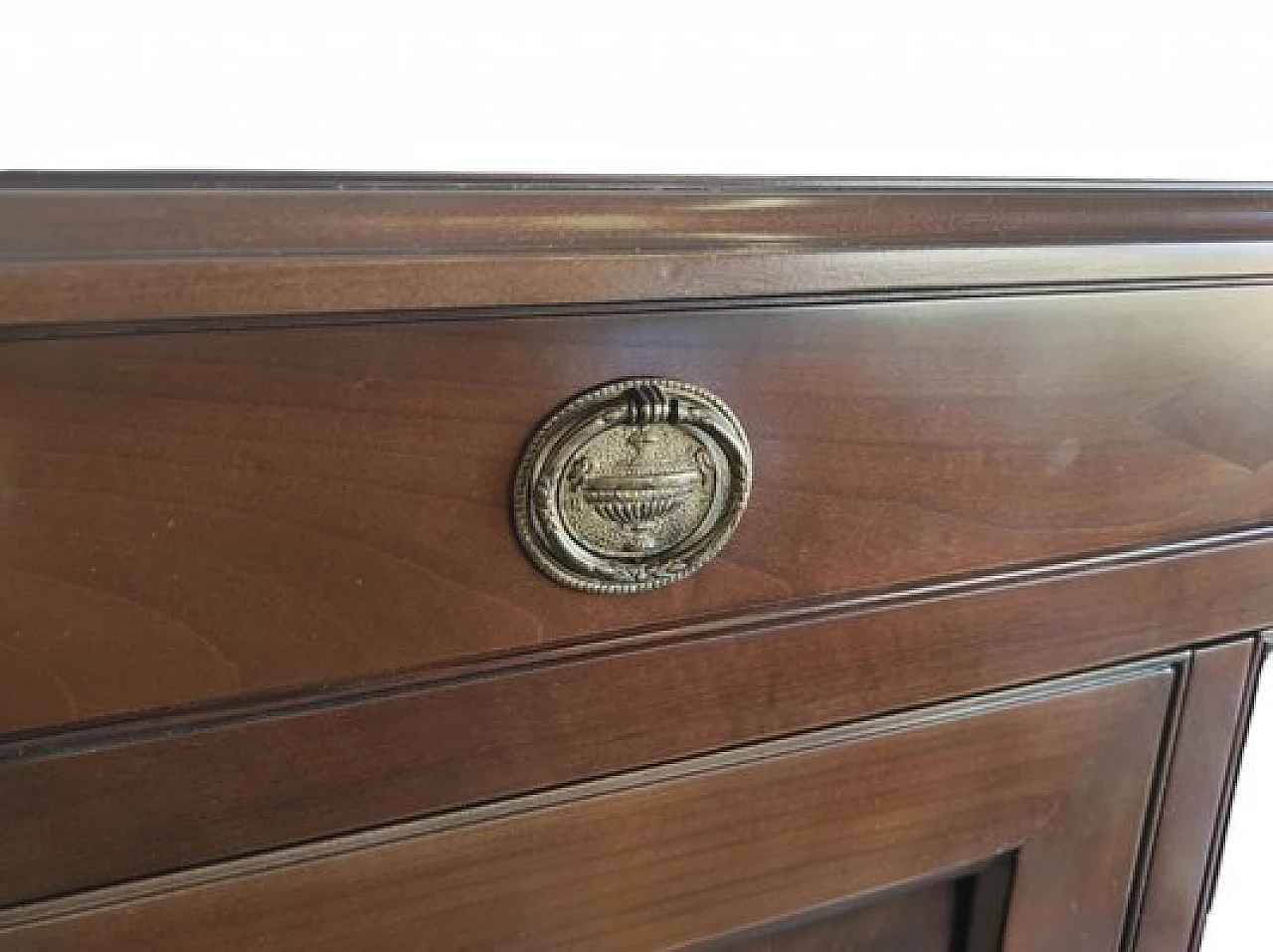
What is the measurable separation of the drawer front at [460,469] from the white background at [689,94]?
3.2 inches

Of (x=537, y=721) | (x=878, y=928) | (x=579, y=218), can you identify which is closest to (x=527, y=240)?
(x=579, y=218)

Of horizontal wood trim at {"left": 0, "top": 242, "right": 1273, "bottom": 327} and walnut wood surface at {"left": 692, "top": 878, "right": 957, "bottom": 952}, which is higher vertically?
horizontal wood trim at {"left": 0, "top": 242, "right": 1273, "bottom": 327}

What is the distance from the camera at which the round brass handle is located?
316 millimetres

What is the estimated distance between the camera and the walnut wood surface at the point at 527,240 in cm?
25

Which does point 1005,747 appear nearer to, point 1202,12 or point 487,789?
point 487,789

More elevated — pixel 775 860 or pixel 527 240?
pixel 527 240

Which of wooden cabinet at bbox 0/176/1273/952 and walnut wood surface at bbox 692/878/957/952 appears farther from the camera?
walnut wood surface at bbox 692/878/957/952

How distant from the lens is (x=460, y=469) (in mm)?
311

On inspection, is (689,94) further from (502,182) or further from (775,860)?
(775,860)

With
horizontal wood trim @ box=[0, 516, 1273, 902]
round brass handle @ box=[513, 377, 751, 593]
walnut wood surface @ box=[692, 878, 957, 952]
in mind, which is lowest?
walnut wood surface @ box=[692, 878, 957, 952]

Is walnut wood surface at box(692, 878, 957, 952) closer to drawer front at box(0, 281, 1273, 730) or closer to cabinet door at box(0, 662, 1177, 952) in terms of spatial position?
cabinet door at box(0, 662, 1177, 952)

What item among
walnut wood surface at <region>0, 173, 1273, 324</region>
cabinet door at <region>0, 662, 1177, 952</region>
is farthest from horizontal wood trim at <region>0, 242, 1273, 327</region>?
cabinet door at <region>0, 662, 1177, 952</region>

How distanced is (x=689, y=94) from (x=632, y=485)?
15 cm

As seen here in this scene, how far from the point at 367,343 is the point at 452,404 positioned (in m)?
0.03
